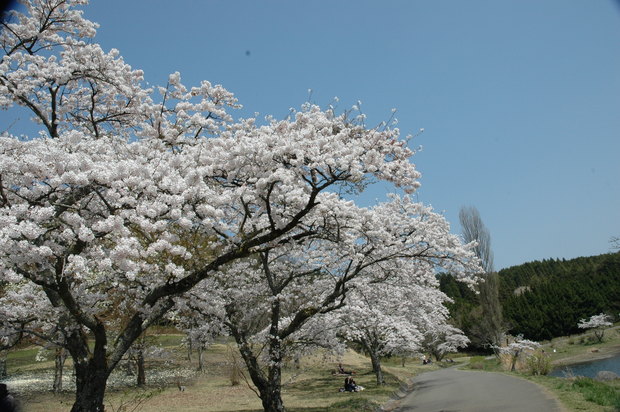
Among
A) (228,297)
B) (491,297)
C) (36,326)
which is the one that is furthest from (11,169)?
(491,297)

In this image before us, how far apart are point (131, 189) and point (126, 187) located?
0.19 meters

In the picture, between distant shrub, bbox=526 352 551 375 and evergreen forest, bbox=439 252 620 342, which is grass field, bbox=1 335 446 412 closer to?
distant shrub, bbox=526 352 551 375

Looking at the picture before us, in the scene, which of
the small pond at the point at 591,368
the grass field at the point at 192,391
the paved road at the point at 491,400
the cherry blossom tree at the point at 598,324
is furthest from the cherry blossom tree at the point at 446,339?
the paved road at the point at 491,400

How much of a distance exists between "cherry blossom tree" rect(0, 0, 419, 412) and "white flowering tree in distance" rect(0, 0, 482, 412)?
3 centimetres

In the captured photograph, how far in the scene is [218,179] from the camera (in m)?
8.62

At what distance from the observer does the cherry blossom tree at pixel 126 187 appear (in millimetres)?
6266

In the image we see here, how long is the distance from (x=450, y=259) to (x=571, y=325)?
4982cm

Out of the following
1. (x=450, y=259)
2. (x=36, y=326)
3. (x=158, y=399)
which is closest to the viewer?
(x=36, y=326)

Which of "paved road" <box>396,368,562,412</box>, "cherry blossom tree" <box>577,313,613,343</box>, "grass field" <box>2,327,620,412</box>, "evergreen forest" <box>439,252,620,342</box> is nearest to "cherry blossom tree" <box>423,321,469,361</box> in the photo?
"evergreen forest" <box>439,252,620,342</box>

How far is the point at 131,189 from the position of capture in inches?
264

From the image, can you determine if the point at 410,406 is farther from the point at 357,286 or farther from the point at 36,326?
the point at 36,326

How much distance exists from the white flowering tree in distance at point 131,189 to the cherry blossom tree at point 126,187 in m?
0.03

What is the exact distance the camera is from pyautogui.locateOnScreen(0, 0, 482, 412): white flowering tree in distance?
248 inches

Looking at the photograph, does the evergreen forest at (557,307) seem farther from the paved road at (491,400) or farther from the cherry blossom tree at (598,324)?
the paved road at (491,400)
